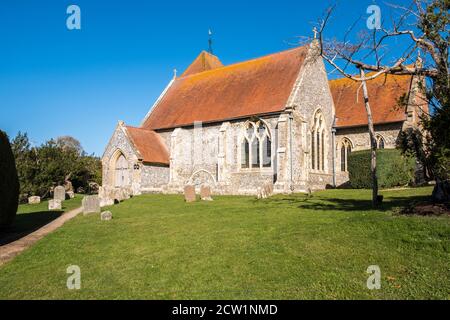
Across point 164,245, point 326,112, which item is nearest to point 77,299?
point 164,245

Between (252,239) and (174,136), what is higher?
(174,136)

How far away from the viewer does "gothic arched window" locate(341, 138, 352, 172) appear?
25028 mm

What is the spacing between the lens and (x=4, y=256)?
25.7ft

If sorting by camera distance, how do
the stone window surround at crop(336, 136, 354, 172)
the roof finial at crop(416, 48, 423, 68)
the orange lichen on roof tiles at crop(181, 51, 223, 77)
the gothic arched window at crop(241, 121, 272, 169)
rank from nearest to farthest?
the roof finial at crop(416, 48, 423, 68) < the gothic arched window at crop(241, 121, 272, 169) < the stone window surround at crop(336, 136, 354, 172) < the orange lichen on roof tiles at crop(181, 51, 223, 77)

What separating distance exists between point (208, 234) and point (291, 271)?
3.20m

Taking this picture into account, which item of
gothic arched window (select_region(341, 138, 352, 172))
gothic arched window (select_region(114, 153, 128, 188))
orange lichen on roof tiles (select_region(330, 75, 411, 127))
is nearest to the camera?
orange lichen on roof tiles (select_region(330, 75, 411, 127))

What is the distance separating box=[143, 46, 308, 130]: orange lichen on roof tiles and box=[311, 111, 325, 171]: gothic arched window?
12.1 feet

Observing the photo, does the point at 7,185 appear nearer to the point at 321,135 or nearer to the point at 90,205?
the point at 90,205

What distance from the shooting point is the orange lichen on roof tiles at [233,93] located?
2152 centimetres

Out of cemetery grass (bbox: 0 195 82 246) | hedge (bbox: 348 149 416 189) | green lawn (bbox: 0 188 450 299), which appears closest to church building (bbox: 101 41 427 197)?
hedge (bbox: 348 149 416 189)

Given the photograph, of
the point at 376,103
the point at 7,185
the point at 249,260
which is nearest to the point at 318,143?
the point at 376,103

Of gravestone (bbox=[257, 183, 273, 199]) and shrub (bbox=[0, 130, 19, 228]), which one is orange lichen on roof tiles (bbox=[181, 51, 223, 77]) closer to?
gravestone (bbox=[257, 183, 273, 199])
